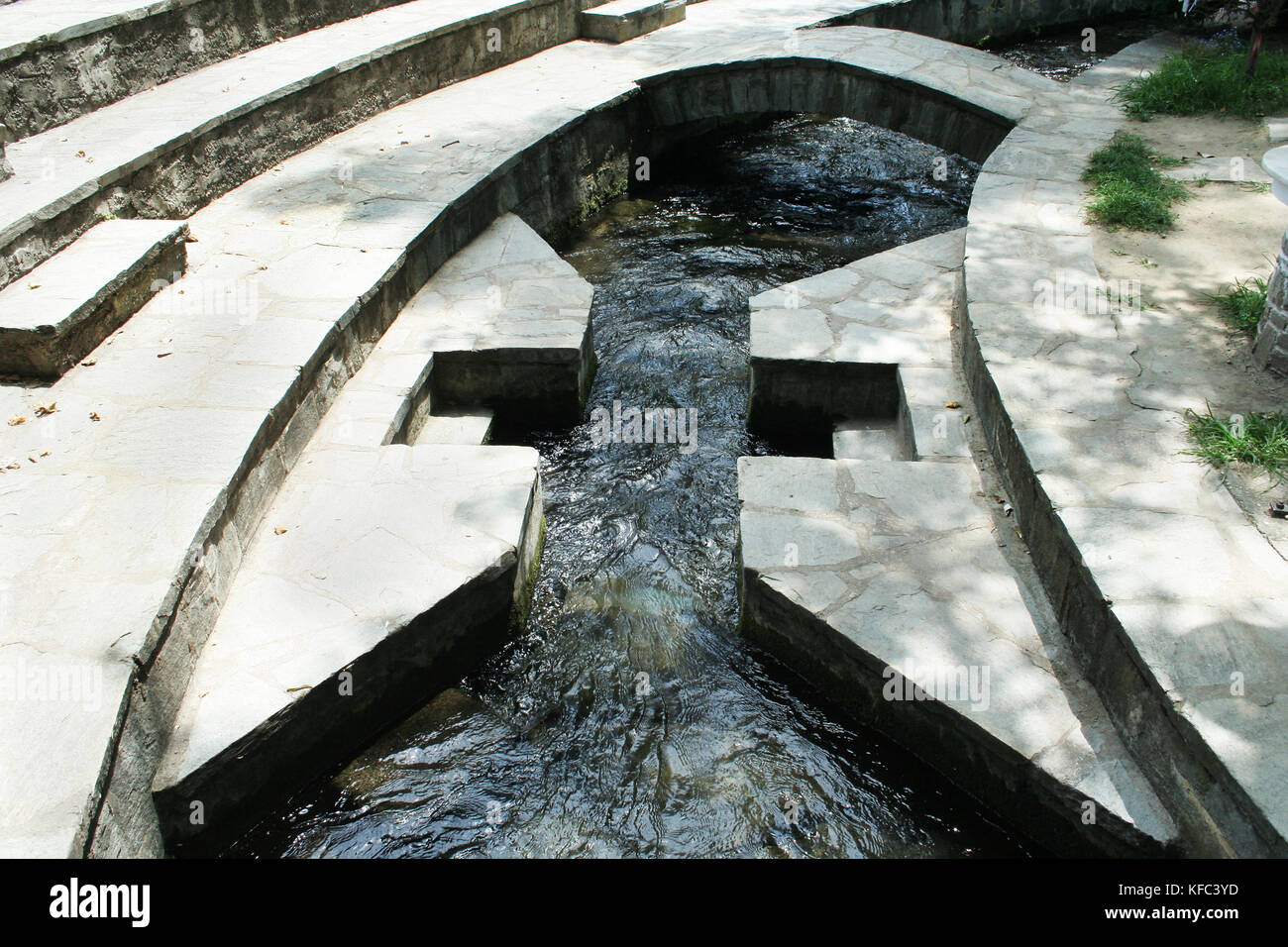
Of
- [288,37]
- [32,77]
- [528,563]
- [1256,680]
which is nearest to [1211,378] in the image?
[1256,680]

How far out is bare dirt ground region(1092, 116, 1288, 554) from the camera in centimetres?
421

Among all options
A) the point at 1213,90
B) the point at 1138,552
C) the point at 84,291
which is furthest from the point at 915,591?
the point at 1213,90

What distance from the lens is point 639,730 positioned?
391 cm

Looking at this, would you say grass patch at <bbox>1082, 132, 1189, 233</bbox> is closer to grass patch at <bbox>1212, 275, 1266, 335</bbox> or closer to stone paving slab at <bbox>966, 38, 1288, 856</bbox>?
stone paving slab at <bbox>966, 38, 1288, 856</bbox>

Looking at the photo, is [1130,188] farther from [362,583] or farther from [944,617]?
[362,583]

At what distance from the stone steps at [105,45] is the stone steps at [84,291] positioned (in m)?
1.59

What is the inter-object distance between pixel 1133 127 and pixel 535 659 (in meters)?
6.46

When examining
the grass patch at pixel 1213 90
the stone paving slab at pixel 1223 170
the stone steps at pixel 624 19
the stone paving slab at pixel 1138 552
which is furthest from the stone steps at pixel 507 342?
the stone steps at pixel 624 19

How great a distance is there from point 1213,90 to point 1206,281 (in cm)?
350

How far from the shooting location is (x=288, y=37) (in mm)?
8922

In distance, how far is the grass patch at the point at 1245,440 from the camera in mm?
3797

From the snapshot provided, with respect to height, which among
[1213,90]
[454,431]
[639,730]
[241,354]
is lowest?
[639,730]

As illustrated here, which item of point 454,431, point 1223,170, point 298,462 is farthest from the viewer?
point 1223,170

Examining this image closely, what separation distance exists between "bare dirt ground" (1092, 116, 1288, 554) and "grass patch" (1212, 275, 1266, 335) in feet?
0.15
